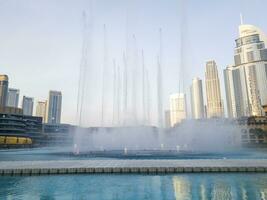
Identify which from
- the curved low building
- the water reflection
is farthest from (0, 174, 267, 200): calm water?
the curved low building

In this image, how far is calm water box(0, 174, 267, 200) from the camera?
651 inches

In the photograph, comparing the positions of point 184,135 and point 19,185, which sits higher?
point 184,135

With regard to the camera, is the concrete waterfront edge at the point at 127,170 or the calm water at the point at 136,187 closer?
the calm water at the point at 136,187

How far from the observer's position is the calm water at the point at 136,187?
16.5 m

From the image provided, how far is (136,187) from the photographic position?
19.2 metres

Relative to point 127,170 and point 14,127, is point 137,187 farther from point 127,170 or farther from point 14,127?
point 14,127

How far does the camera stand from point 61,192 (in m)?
17.7

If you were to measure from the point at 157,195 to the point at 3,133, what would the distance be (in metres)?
122

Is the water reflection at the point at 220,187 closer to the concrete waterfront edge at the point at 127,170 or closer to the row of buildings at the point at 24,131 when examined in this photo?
the concrete waterfront edge at the point at 127,170

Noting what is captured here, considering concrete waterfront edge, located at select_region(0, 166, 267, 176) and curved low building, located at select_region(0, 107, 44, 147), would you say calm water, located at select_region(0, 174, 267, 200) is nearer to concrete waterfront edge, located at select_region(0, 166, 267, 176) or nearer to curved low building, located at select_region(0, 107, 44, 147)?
concrete waterfront edge, located at select_region(0, 166, 267, 176)

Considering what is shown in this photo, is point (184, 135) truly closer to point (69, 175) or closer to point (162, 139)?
point (162, 139)

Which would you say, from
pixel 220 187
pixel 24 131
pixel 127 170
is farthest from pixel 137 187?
pixel 24 131

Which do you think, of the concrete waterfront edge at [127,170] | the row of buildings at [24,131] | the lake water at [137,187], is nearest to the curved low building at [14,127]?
the row of buildings at [24,131]

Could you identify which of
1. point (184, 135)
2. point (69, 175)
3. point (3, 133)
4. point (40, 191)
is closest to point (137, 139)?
point (184, 135)
